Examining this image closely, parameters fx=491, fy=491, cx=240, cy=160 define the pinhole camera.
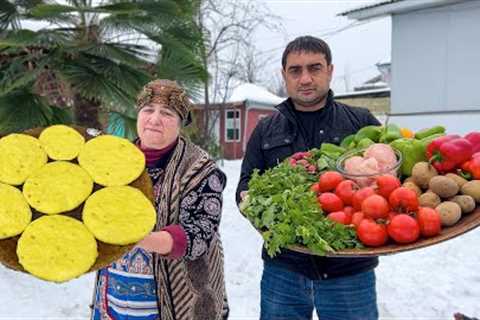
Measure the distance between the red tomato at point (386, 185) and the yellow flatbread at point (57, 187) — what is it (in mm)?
938

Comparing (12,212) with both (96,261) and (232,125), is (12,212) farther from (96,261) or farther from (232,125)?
(232,125)

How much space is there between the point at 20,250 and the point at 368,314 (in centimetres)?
141

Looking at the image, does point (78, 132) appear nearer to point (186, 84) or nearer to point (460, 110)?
point (186, 84)

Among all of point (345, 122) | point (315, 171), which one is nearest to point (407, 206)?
point (315, 171)

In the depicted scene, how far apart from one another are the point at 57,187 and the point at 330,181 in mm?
905

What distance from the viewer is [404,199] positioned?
1.56 metres

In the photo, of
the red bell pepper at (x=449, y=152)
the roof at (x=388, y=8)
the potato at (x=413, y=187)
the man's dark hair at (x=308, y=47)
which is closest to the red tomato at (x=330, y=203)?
the potato at (x=413, y=187)

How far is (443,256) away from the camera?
546 centimetres

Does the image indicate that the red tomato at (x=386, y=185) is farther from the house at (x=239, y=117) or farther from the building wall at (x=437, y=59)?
the house at (x=239, y=117)

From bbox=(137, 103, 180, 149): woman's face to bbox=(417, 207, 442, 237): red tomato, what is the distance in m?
0.91

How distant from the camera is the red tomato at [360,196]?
162cm

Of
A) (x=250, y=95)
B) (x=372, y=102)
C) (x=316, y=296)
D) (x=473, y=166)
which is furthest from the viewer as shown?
(x=372, y=102)

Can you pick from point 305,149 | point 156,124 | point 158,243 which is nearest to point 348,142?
point 305,149

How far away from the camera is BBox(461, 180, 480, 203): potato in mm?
1597
